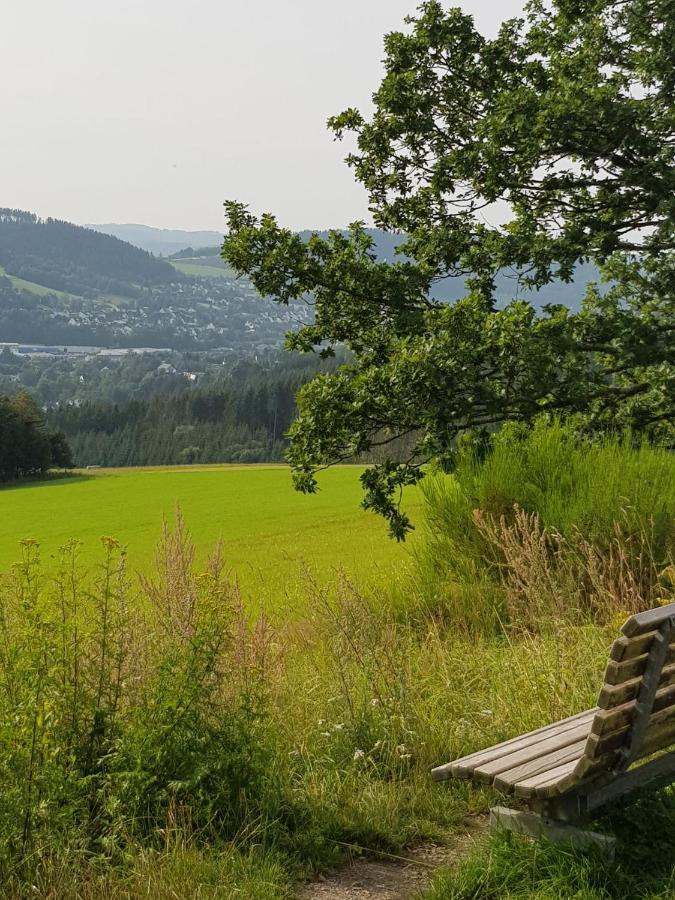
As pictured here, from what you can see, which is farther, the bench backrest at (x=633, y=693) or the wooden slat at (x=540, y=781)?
the wooden slat at (x=540, y=781)

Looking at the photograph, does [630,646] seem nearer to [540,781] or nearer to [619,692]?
[619,692]

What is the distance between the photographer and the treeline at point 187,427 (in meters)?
135

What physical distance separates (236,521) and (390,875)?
Answer: 34762mm

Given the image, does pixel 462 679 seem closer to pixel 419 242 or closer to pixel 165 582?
pixel 165 582

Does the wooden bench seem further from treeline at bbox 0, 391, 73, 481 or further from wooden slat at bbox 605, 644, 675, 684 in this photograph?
treeline at bbox 0, 391, 73, 481

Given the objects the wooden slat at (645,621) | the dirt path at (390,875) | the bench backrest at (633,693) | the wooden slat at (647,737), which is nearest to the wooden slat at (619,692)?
the bench backrest at (633,693)

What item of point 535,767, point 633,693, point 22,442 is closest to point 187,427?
point 22,442

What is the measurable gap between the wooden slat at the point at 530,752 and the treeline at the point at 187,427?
127 metres

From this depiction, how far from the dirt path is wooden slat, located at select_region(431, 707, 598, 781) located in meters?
0.41

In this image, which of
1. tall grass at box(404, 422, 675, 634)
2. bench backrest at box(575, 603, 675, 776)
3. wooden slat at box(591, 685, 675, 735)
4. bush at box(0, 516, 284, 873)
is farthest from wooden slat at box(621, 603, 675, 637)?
tall grass at box(404, 422, 675, 634)

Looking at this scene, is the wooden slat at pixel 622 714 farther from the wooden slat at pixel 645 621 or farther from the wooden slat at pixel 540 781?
the wooden slat at pixel 645 621

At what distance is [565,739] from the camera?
4.25m

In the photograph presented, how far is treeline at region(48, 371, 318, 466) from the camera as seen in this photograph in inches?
5325

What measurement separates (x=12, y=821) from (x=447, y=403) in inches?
376
